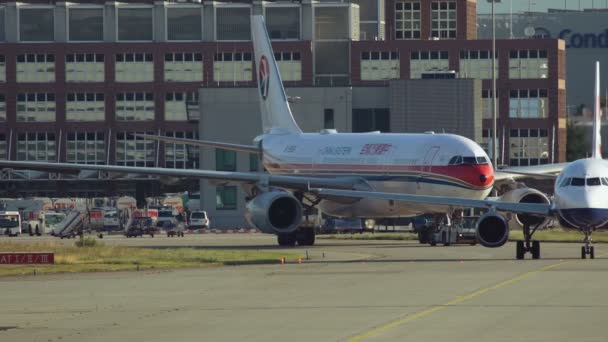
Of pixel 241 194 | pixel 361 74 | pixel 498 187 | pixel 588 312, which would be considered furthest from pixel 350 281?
pixel 361 74

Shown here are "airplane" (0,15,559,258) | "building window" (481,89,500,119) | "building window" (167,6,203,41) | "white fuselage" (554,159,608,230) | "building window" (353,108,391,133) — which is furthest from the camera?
"building window" (167,6,203,41)

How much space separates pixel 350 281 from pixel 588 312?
9556 millimetres

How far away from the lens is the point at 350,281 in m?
35.2

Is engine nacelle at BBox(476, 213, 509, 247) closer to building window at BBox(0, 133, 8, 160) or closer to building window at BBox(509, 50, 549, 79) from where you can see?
building window at BBox(509, 50, 549, 79)

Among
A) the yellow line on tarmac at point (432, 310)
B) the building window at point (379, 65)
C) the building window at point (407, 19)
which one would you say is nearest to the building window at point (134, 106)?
the building window at point (379, 65)

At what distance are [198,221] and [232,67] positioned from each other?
27.8 meters

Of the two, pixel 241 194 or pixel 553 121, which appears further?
pixel 553 121

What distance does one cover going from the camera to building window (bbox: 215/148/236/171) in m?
103

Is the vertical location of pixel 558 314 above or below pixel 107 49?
below

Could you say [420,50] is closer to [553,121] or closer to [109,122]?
[553,121]

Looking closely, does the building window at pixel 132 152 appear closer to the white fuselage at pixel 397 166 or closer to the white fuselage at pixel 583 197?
the white fuselage at pixel 397 166

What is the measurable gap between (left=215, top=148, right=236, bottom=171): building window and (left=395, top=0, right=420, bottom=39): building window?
28.7 meters

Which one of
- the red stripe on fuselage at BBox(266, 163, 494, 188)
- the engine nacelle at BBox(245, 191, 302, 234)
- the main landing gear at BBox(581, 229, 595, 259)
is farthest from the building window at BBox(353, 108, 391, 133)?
the main landing gear at BBox(581, 229, 595, 259)

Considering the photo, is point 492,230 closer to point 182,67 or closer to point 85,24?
point 182,67
